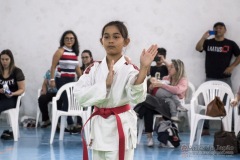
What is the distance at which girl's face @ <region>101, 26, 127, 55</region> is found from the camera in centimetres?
293

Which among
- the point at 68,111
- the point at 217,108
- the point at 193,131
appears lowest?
the point at 193,131

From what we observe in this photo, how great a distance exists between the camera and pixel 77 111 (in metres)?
7.03

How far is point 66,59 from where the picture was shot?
303 inches

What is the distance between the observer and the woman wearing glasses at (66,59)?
7.64 metres

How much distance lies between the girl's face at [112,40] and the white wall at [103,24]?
5.82m

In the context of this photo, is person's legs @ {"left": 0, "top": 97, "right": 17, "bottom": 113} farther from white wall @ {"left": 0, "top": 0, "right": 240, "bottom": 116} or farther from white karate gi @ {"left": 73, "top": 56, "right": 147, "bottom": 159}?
white karate gi @ {"left": 73, "top": 56, "right": 147, "bottom": 159}

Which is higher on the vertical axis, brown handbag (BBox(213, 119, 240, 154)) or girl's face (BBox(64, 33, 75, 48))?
girl's face (BBox(64, 33, 75, 48))

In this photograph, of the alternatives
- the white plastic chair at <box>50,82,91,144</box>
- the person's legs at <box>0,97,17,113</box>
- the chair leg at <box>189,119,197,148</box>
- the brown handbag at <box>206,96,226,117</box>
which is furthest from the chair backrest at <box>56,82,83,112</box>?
the brown handbag at <box>206,96,226,117</box>

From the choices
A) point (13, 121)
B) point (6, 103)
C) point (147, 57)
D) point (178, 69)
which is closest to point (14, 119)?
point (13, 121)

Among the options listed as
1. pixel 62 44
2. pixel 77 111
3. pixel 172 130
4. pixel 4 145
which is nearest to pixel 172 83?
pixel 172 130

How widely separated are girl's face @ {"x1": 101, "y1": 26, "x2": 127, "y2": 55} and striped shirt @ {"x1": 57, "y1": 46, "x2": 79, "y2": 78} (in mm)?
4757

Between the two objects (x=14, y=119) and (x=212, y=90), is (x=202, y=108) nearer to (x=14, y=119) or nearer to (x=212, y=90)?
(x=212, y=90)

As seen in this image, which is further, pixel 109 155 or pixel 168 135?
pixel 168 135

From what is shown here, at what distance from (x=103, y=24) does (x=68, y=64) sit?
1.67 m
